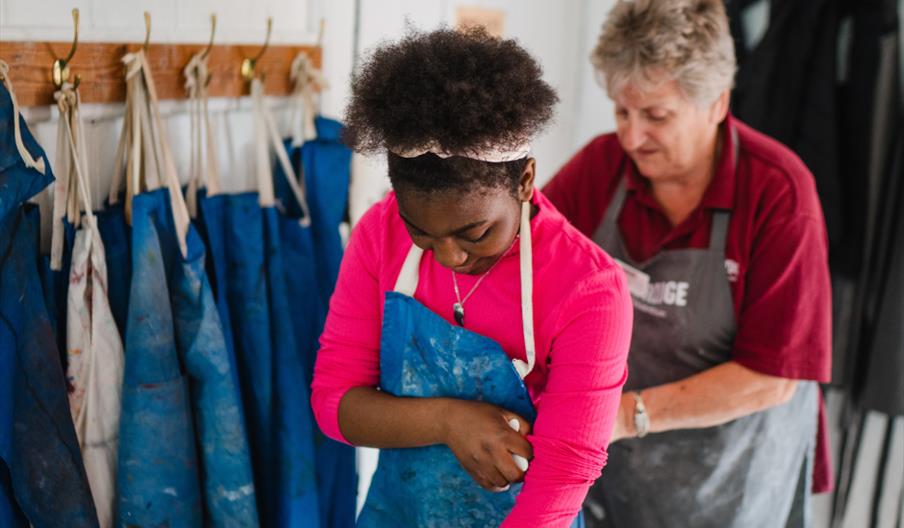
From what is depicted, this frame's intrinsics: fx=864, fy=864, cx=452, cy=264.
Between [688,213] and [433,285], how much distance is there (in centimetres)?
58

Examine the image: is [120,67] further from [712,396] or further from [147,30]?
[712,396]

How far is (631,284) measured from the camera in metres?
1.49

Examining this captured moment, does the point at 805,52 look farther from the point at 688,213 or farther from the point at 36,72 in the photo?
the point at 36,72

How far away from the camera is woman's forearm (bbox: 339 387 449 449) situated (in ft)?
3.44

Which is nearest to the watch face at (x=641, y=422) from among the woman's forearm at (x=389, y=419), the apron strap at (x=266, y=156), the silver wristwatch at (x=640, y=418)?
the silver wristwatch at (x=640, y=418)

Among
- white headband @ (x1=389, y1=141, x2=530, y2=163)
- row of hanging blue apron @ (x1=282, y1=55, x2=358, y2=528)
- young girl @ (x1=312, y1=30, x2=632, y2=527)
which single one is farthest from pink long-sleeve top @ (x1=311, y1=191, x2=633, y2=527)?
row of hanging blue apron @ (x1=282, y1=55, x2=358, y2=528)

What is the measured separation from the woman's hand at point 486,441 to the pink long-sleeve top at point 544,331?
0.08 feet

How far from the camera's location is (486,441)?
1000mm

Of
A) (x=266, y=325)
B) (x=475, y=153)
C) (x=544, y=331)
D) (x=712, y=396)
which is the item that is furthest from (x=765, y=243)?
(x=266, y=325)

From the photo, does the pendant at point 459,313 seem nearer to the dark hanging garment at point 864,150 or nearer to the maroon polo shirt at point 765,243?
the maroon polo shirt at point 765,243

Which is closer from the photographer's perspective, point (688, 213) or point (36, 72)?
point (36, 72)

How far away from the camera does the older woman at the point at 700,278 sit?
4.38 feet

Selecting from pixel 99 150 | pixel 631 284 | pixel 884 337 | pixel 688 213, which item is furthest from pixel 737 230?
pixel 99 150

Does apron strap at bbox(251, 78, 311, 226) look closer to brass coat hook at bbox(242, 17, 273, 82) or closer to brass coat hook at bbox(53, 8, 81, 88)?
brass coat hook at bbox(242, 17, 273, 82)
